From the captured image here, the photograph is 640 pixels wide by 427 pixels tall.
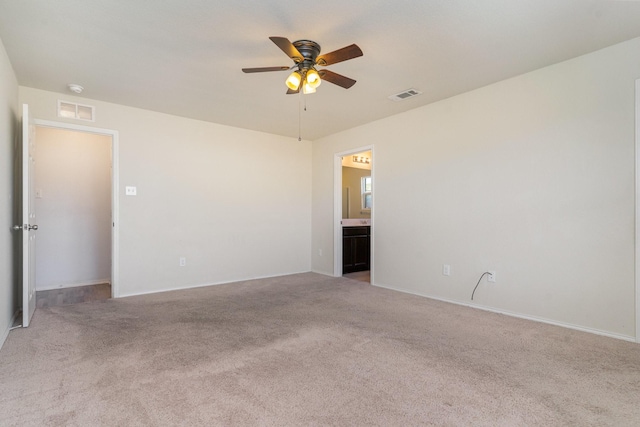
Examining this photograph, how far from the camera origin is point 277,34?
100.0 inches

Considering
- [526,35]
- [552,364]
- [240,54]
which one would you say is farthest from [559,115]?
[240,54]

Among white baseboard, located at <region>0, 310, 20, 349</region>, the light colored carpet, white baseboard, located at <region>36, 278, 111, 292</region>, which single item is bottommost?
white baseboard, located at <region>36, 278, 111, 292</region>

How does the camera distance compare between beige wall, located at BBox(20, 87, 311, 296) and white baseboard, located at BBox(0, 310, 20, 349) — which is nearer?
white baseboard, located at BBox(0, 310, 20, 349)

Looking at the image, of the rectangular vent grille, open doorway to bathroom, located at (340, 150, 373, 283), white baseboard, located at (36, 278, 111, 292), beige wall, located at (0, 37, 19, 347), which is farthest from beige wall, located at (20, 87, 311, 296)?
white baseboard, located at (36, 278, 111, 292)

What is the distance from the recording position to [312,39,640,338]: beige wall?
8.98 ft

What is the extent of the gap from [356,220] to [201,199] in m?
2.65

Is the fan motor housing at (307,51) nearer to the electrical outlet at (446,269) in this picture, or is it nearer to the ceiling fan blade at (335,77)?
the ceiling fan blade at (335,77)

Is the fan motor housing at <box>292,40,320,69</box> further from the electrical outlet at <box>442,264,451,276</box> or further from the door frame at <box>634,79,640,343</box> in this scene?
the electrical outlet at <box>442,264,451,276</box>

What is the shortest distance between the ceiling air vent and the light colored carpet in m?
2.41

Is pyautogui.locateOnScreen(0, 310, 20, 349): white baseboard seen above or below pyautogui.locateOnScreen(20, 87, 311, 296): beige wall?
below

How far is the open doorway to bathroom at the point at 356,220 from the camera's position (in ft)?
18.7

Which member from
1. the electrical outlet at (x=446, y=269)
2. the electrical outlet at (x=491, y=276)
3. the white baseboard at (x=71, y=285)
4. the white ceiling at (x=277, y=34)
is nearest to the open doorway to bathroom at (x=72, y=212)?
the white baseboard at (x=71, y=285)

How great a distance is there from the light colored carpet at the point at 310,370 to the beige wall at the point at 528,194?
34 centimetres

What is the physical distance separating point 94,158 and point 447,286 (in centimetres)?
538
